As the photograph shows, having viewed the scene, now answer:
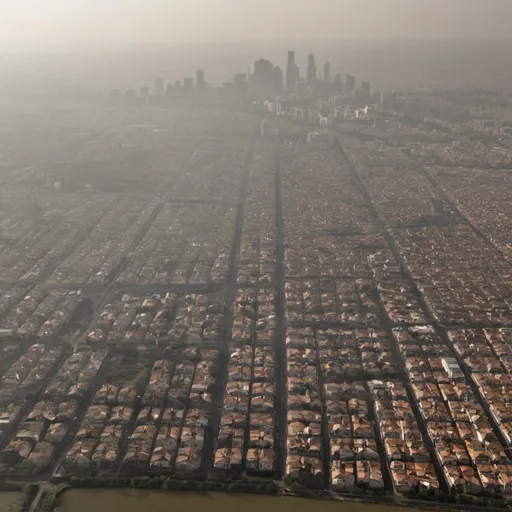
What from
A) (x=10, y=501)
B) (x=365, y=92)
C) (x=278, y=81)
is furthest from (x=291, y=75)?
(x=10, y=501)

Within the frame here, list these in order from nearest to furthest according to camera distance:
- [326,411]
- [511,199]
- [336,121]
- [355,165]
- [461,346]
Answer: [326,411] < [461,346] < [511,199] < [355,165] < [336,121]

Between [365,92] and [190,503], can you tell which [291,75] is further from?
[190,503]

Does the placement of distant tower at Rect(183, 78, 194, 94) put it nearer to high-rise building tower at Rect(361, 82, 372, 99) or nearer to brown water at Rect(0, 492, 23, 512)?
high-rise building tower at Rect(361, 82, 372, 99)

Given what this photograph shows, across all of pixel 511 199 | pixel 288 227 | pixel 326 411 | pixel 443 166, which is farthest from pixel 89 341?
pixel 443 166

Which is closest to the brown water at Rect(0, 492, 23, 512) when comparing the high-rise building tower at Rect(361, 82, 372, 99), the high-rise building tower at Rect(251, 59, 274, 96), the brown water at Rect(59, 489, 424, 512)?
the brown water at Rect(59, 489, 424, 512)

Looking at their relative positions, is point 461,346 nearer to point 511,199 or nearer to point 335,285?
point 335,285

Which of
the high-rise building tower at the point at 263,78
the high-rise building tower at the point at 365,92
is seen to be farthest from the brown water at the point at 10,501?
the high-rise building tower at the point at 263,78
